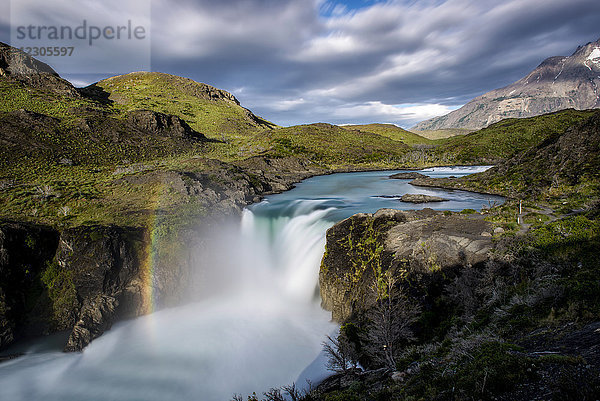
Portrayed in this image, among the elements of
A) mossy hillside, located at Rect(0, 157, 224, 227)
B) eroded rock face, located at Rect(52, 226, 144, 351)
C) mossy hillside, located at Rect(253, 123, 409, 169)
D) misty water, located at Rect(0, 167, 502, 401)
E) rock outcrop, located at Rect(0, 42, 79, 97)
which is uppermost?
rock outcrop, located at Rect(0, 42, 79, 97)

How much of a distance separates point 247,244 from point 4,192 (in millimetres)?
26705

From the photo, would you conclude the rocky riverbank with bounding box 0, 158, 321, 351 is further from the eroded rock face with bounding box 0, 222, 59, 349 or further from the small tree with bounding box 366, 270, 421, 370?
the small tree with bounding box 366, 270, 421, 370

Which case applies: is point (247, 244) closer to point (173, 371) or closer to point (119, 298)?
point (119, 298)

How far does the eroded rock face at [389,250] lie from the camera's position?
655 inches

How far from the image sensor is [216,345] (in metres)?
18.4

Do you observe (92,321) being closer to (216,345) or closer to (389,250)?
(216,345)

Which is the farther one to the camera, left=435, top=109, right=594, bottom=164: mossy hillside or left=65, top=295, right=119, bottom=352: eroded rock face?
left=435, top=109, right=594, bottom=164: mossy hillside

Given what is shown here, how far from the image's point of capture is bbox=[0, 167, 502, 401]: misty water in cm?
1514

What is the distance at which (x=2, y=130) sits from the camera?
45875mm

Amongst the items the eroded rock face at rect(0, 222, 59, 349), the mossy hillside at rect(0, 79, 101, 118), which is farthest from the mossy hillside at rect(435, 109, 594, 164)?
the mossy hillside at rect(0, 79, 101, 118)

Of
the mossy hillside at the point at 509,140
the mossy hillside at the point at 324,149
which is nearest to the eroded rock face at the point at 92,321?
the mossy hillside at the point at 324,149

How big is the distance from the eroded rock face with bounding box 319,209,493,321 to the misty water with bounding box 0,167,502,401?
248cm

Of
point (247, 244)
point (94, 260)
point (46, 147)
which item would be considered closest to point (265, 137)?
point (46, 147)

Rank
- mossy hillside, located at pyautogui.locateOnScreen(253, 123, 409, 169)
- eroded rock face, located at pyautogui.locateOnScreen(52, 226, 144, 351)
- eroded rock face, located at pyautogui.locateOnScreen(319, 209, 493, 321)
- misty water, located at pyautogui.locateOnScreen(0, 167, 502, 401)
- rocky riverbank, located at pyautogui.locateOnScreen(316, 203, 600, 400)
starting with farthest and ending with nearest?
mossy hillside, located at pyautogui.locateOnScreen(253, 123, 409, 169), eroded rock face, located at pyautogui.locateOnScreen(52, 226, 144, 351), eroded rock face, located at pyautogui.locateOnScreen(319, 209, 493, 321), misty water, located at pyautogui.locateOnScreen(0, 167, 502, 401), rocky riverbank, located at pyautogui.locateOnScreen(316, 203, 600, 400)
